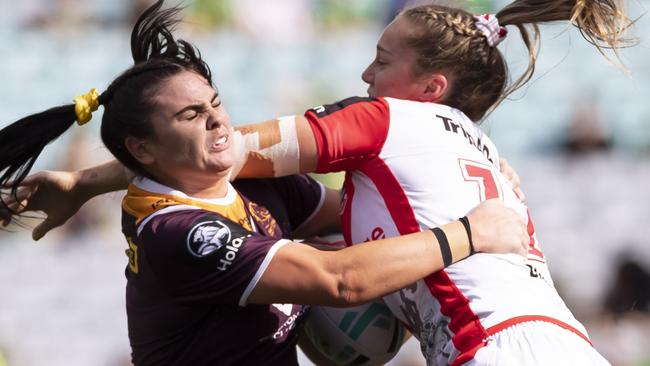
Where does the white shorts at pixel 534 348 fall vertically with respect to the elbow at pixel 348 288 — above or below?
below

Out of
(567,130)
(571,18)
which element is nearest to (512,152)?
(567,130)

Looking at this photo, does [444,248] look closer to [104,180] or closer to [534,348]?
[534,348]

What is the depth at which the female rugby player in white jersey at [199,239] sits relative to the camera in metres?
2.45

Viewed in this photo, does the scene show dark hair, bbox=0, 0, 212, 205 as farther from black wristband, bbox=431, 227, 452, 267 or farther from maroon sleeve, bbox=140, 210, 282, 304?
black wristband, bbox=431, 227, 452, 267

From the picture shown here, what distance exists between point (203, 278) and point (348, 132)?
56 centimetres

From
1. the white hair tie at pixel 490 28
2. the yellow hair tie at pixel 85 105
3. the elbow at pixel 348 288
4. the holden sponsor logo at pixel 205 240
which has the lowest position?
the elbow at pixel 348 288

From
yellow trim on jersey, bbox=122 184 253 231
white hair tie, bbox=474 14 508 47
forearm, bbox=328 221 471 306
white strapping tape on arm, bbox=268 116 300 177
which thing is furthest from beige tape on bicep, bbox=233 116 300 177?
white hair tie, bbox=474 14 508 47

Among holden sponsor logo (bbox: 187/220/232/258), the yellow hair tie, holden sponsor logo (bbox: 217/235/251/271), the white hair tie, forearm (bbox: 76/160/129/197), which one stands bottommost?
holden sponsor logo (bbox: 217/235/251/271)

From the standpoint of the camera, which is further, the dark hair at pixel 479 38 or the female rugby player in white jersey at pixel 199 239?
the dark hair at pixel 479 38

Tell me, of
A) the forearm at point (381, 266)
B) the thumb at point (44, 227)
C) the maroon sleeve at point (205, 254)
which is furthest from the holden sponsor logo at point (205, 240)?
the thumb at point (44, 227)

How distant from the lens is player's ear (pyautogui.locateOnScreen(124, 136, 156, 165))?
8.64 ft

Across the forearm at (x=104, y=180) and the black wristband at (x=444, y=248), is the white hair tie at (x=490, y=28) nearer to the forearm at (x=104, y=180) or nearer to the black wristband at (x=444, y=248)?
the black wristband at (x=444, y=248)

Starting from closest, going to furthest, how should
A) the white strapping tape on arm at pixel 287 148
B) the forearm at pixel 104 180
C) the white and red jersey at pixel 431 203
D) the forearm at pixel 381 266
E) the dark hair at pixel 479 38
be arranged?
1. the forearm at pixel 381 266
2. the white and red jersey at pixel 431 203
3. the white strapping tape on arm at pixel 287 148
4. the dark hair at pixel 479 38
5. the forearm at pixel 104 180

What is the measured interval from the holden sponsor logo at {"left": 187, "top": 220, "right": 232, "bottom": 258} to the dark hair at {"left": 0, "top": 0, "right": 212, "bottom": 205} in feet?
1.10
